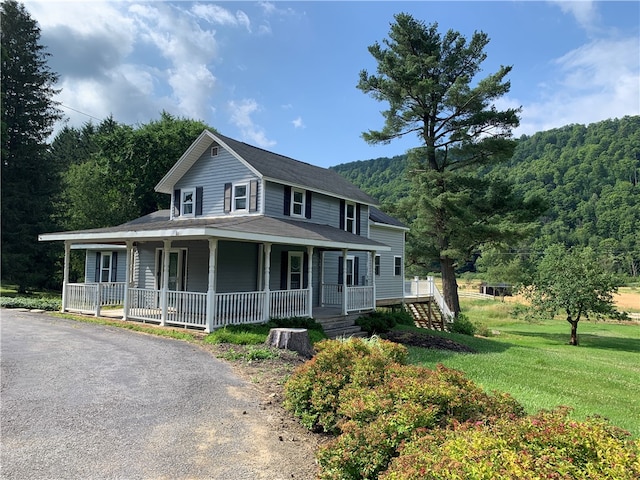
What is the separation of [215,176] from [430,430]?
15.2m

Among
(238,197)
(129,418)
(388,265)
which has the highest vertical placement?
(238,197)

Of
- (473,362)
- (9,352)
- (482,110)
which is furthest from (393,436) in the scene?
(482,110)

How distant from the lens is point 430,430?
3.90 m

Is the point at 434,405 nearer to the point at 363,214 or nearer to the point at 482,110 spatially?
the point at 363,214

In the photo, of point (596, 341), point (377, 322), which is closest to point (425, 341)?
point (377, 322)

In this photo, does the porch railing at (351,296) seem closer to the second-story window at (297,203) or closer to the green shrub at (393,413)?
the second-story window at (297,203)

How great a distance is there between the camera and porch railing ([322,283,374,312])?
54.2 ft

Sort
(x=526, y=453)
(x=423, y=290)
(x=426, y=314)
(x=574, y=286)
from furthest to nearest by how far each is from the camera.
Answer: (x=426, y=314) < (x=423, y=290) < (x=574, y=286) < (x=526, y=453)

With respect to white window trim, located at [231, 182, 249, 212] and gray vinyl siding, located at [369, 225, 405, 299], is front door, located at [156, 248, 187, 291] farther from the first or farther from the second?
gray vinyl siding, located at [369, 225, 405, 299]

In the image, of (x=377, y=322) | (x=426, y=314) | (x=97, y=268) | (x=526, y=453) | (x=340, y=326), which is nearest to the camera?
(x=526, y=453)

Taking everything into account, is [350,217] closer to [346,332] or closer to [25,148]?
[346,332]

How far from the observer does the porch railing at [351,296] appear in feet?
54.2

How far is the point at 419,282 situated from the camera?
2422 cm

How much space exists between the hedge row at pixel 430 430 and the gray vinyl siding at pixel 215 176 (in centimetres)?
1159
